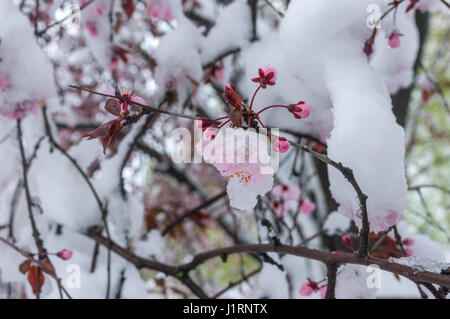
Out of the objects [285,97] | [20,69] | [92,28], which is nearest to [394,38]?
[285,97]

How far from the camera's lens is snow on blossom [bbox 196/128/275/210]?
505 mm

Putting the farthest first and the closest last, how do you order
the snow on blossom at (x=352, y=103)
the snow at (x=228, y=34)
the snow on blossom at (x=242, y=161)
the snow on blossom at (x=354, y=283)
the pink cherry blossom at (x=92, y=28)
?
the pink cherry blossom at (x=92, y=28), the snow at (x=228, y=34), the snow on blossom at (x=354, y=283), the snow on blossom at (x=352, y=103), the snow on blossom at (x=242, y=161)

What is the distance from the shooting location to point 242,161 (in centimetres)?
52

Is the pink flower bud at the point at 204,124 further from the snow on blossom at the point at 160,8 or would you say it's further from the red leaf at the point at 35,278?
the snow on blossom at the point at 160,8

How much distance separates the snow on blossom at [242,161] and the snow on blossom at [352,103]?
0.47ft

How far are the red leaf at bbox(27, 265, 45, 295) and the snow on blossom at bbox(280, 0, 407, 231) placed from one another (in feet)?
2.21

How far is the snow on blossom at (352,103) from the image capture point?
62 centimetres

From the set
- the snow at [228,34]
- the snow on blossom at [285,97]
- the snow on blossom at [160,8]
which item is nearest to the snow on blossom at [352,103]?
the snow on blossom at [285,97]

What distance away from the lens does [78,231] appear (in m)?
1.18

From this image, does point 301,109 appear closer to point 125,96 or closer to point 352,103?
point 352,103

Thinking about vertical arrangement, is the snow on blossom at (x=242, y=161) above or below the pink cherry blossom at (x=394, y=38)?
below
